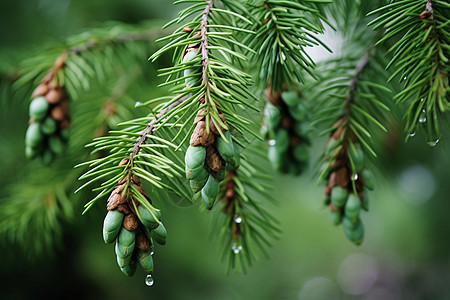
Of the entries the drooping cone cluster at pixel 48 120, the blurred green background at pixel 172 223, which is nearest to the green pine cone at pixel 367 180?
the blurred green background at pixel 172 223

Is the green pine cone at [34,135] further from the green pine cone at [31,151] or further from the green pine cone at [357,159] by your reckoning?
the green pine cone at [357,159]

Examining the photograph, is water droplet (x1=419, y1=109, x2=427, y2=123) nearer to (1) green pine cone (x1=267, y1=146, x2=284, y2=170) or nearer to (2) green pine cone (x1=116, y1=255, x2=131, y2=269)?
(1) green pine cone (x1=267, y1=146, x2=284, y2=170)

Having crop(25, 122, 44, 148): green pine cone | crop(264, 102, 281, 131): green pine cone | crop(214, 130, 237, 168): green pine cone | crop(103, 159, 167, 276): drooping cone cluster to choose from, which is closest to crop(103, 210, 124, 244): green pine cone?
crop(103, 159, 167, 276): drooping cone cluster

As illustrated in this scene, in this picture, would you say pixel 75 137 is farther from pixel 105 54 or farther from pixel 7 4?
pixel 7 4

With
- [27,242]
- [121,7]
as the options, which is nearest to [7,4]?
[121,7]

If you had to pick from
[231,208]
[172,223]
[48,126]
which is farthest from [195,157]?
[172,223]
